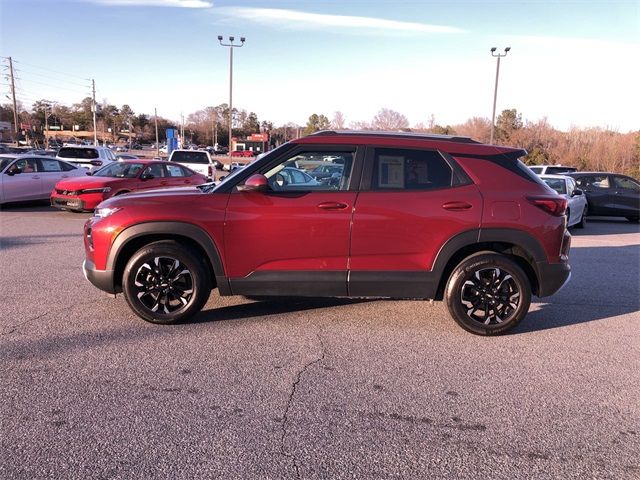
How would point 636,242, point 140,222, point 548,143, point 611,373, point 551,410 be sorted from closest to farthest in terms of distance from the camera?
point 551,410 < point 611,373 < point 140,222 < point 636,242 < point 548,143

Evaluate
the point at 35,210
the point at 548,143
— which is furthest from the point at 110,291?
the point at 548,143

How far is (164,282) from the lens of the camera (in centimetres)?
480

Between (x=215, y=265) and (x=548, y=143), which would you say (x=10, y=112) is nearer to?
(x=548, y=143)

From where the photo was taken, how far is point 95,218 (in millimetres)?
4977

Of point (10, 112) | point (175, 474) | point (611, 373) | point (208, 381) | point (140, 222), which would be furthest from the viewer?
point (10, 112)

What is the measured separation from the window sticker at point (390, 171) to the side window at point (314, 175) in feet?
0.95

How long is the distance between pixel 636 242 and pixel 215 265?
10.8 m

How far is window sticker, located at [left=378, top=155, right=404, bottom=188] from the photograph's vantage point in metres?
4.79

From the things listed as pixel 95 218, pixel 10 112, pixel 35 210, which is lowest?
pixel 35 210

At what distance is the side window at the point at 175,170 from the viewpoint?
45.9 ft

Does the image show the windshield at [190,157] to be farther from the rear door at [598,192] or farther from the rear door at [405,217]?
the rear door at [405,217]

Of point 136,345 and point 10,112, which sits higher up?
point 10,112

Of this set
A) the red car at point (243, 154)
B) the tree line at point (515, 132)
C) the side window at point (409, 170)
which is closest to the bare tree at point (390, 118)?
the tree line at point (515, 132)

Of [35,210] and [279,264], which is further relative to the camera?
[35,210]
